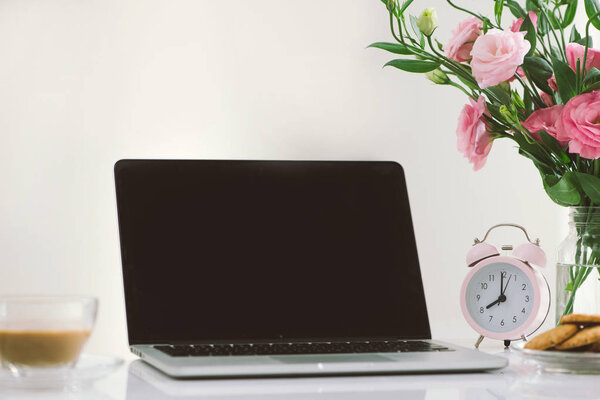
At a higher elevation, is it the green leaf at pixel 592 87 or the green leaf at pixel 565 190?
the green leaf at pixel 592 87

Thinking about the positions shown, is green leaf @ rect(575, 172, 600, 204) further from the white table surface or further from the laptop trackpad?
the laptop trackpad

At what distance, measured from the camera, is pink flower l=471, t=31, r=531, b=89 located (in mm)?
983

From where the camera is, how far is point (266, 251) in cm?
113

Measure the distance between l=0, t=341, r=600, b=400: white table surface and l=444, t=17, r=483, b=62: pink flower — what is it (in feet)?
1.43

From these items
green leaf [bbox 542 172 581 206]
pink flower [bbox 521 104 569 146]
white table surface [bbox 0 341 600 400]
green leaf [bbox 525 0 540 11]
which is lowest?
white table surface [bbox 0 341 600 400]

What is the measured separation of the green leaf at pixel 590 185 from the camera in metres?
1.02

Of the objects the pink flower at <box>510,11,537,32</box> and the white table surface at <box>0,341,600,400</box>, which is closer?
the white table surface at <box>0,341,600,400</box>

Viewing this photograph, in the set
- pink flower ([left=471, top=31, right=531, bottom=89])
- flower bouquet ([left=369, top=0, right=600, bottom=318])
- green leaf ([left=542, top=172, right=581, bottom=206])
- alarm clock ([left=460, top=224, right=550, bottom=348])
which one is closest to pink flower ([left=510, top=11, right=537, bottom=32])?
flower bouquet ([left=369, top=0, right=600, bottom=318])

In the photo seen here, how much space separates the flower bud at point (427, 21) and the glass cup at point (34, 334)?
1.90ft

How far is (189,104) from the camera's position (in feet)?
4.32

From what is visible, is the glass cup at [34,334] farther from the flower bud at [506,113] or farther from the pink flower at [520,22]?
the pink flower at [520,22]

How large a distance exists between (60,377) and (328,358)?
28 centimetres

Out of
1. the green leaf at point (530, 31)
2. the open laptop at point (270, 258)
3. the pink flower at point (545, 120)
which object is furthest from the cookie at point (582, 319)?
the green leaf at point (530, 31)

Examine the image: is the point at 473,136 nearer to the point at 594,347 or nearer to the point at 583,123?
the point at 583,123
